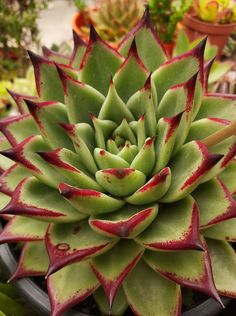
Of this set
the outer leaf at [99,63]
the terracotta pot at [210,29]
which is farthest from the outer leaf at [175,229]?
the terracotta pot at [210,29]

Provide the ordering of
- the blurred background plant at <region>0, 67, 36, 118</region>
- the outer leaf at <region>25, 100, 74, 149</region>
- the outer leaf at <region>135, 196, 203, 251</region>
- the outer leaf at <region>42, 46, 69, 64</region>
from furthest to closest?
the blurred background plant at <region>0, 67, 36, 118</region> < the outer leaf at <region>42, 46, 69, 64</region> < the outer leaf at <region>25, 100, 74, 149</region> < the outer leaf at <region>135, 196, 203, 251</region>

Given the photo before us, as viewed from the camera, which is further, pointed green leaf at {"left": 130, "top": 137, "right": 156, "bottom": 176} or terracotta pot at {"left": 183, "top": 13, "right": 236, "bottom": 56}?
terracotta pot at {"left": 183, "top": 13, "right": 236, "bottom": 56}

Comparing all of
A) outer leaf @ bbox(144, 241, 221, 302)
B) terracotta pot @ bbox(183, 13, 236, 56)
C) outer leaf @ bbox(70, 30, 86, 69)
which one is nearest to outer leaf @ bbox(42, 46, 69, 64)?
outer leaf @ bbox(70, 30, 86, 69)

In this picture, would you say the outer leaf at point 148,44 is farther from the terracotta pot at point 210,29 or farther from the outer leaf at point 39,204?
the terracotta pot at point 210,29

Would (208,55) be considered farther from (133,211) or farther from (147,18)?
(133,211)

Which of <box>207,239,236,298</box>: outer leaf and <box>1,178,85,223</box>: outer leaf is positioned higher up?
<box>1,178,85,223</box>: outer leaf

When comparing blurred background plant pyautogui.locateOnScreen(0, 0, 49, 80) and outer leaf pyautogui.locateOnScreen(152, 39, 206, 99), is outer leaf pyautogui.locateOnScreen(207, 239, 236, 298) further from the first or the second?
blurred background plant pyautogui.locateOnScreen(0, 0, 49, 80)
